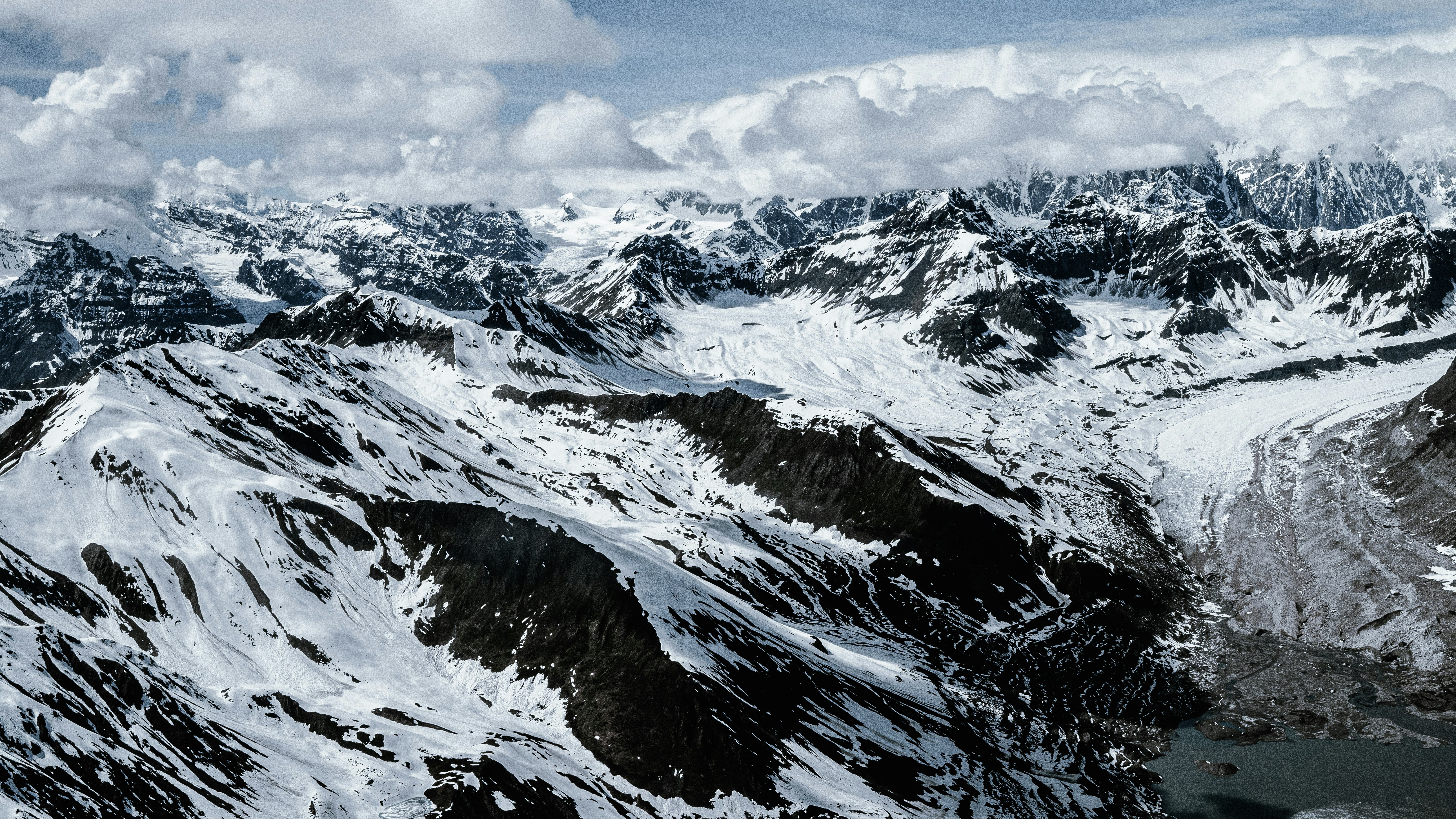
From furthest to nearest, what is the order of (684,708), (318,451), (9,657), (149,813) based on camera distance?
(318,451), (684,708), (9,657), (149,813)

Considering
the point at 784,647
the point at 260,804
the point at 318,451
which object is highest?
the point at 318,451

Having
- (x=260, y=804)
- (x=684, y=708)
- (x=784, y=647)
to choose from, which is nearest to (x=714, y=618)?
(x=784, y=647)

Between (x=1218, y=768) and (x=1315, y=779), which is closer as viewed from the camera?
(x=1315, y=779)

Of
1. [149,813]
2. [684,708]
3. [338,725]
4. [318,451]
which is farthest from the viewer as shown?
[318,451]

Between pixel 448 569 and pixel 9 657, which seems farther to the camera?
pixel 448 569

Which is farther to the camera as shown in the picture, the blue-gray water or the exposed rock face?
the exposed rock face

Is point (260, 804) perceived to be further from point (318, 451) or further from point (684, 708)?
point (318, 451)

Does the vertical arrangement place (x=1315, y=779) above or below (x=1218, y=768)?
above

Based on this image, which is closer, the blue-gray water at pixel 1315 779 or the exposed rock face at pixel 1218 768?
the blue-gray water at pixel 1315 779
